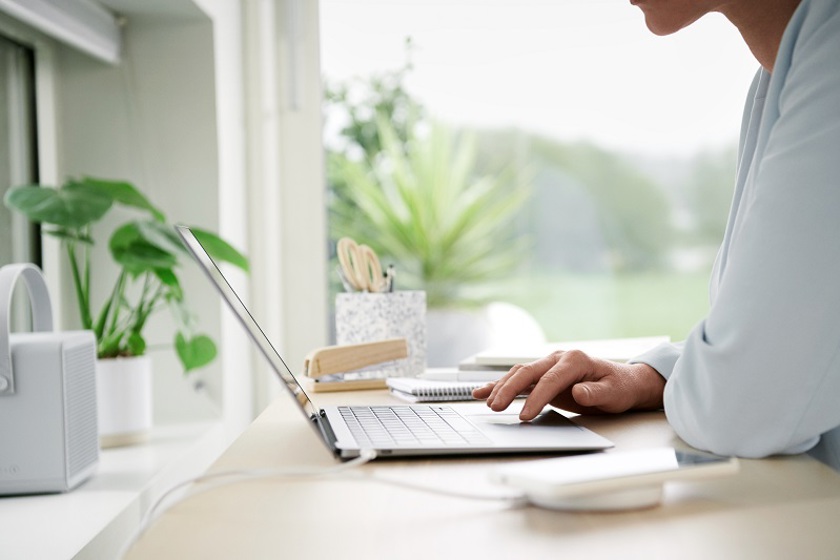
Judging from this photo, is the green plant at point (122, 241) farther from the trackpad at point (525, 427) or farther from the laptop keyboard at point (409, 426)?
the trackpad at point (525, 427)

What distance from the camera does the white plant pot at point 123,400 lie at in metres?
2.06

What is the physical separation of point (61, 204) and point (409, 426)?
1289mm

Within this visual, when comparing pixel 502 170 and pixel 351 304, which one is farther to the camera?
pixel 502 170

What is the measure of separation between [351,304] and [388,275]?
85 mm

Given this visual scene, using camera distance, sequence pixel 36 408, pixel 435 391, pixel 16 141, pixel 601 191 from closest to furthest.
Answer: pixel 435 391
pixel 36 408
pixel 16 141
pixel 601 191

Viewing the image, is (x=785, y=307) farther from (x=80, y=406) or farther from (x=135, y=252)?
(x=135, y=252)

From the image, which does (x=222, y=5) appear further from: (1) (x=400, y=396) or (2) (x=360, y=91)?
(1) (x=400, y=396)

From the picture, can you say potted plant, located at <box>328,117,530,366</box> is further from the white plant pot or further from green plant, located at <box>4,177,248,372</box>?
the white plant pot

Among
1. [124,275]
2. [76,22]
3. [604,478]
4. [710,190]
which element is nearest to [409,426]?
[604,478]

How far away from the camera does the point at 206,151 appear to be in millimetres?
2500

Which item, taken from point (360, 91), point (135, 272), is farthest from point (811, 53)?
point (360, 91)

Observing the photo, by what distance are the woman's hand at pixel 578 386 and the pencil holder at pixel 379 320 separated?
0.45 metres

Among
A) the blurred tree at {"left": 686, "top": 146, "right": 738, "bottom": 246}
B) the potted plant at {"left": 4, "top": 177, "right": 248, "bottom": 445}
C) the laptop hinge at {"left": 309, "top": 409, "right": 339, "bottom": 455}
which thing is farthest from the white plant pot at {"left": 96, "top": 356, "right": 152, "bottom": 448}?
the blurred tree at {"left": 686, "top": 146, "right": 738, "bottom": 246}

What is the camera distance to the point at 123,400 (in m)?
2.11
